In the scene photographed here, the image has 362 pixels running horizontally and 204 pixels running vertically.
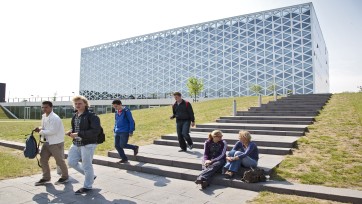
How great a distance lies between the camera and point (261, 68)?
65750 millimetres

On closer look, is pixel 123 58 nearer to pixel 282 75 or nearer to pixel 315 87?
A: pixel 282 75

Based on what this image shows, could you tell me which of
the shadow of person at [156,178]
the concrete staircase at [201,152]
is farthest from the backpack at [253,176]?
the shadow of person at [156,178]

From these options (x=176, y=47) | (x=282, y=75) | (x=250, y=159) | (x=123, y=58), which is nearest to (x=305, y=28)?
(x=282, y=75)

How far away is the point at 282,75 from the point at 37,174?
63402mm

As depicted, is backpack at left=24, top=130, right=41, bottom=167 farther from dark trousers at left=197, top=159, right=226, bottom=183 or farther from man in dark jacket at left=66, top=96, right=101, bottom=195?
dark trousers at left=197, top=159, right=226, bottom=183

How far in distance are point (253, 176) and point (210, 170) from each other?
88 cm

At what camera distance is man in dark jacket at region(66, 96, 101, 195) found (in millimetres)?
5039

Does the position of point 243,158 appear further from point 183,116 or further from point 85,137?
point 85,137

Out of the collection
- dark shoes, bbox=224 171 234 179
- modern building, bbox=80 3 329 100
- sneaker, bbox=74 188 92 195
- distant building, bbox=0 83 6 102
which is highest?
modern building, bbox=80 3 329 100

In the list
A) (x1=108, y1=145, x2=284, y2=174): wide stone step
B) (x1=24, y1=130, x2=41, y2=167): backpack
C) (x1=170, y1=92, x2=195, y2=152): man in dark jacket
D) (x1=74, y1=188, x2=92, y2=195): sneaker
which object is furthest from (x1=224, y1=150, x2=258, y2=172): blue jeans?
(x1=24, y1=130, x2=41, y2=167): backpack

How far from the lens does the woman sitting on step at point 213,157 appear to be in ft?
18.6

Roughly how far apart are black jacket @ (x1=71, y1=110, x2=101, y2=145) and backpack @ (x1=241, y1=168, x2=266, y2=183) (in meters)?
3.05

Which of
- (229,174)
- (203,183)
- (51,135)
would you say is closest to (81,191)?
(51,135)

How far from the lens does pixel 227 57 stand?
71000 millimetres
